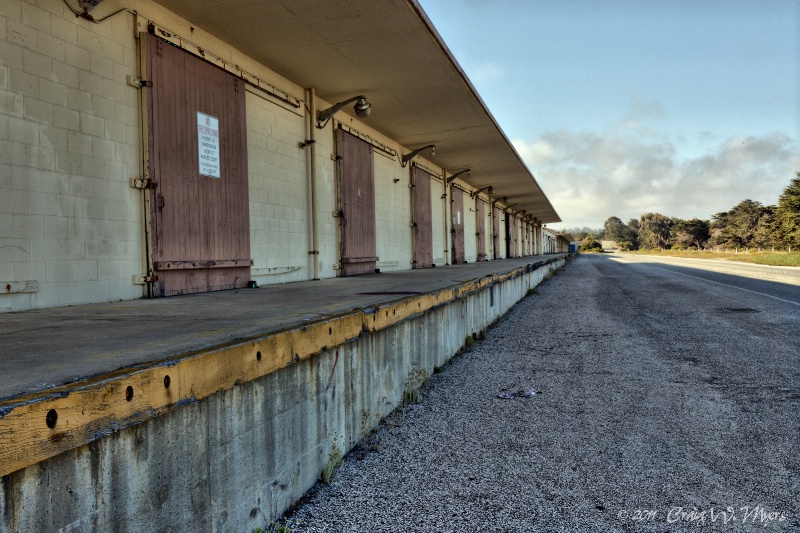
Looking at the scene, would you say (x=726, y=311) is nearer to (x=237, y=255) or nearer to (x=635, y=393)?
(x=635, y=393)

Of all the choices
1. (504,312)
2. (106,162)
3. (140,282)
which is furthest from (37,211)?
(504,312)

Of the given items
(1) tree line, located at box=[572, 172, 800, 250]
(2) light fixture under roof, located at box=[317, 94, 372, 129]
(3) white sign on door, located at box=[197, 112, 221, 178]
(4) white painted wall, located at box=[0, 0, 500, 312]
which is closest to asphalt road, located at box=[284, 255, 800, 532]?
(4) white painted wall, located at box=[0, 0, 500, 312]

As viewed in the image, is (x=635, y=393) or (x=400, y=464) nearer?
(x=400, y=464)

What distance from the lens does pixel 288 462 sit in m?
2.67

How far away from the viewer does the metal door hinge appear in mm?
5449

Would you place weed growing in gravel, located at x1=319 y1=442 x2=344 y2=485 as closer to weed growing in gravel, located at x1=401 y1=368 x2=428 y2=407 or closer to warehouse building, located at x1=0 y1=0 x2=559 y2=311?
weed growing in gravel, located at x1=401 y1=368 x2=428 y2=407

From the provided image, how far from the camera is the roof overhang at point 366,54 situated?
623cm

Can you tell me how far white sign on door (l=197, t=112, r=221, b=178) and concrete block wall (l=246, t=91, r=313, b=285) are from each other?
84cm

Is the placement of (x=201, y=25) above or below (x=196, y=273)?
above

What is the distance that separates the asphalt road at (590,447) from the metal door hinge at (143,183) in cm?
389

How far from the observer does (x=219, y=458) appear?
7.17 ft

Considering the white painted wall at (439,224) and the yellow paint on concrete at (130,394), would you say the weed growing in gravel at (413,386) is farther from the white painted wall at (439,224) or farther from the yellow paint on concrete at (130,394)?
the white painted wall at (439,224)

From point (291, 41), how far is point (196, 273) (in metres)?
3.66

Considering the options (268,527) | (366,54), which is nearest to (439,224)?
(366,54)
